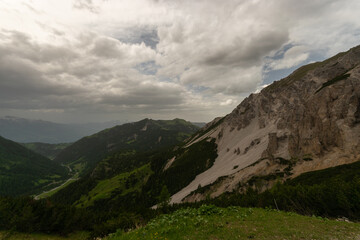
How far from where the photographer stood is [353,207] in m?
26.3

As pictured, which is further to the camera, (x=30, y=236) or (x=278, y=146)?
(x=278, y=146)

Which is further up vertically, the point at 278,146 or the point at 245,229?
the point at 245,229

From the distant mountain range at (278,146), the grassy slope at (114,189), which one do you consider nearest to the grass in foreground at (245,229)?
the distant mountain range at (278,146)

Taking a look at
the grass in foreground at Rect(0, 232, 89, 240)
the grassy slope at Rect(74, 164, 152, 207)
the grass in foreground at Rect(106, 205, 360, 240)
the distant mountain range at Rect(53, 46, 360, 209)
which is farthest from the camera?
the grassy slope at Rect(74, 164, 152, 207)

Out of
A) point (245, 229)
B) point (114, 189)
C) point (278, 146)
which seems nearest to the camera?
point (245, 229)

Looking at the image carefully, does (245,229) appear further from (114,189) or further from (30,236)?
(114,189)

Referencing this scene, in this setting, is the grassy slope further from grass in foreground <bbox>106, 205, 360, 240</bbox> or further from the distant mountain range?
grass in foreground <bbox>106, 205, 360, 240</bbox>

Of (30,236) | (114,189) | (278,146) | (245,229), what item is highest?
(245,229)

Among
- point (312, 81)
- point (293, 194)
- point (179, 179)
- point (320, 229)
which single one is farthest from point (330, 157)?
point (179, 179)

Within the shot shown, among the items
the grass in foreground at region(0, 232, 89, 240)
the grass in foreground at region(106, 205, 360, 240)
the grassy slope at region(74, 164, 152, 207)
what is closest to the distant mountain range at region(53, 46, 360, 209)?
the grassy slope at region(74, 164, 152, 207)

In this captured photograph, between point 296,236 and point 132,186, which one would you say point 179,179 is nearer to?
point 132,186

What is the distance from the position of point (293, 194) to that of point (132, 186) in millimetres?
178464

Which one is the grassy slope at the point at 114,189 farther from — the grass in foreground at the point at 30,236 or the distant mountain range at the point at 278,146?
the grass in foreground at the point at 30,236

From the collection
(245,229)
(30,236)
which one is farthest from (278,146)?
(30,236)
